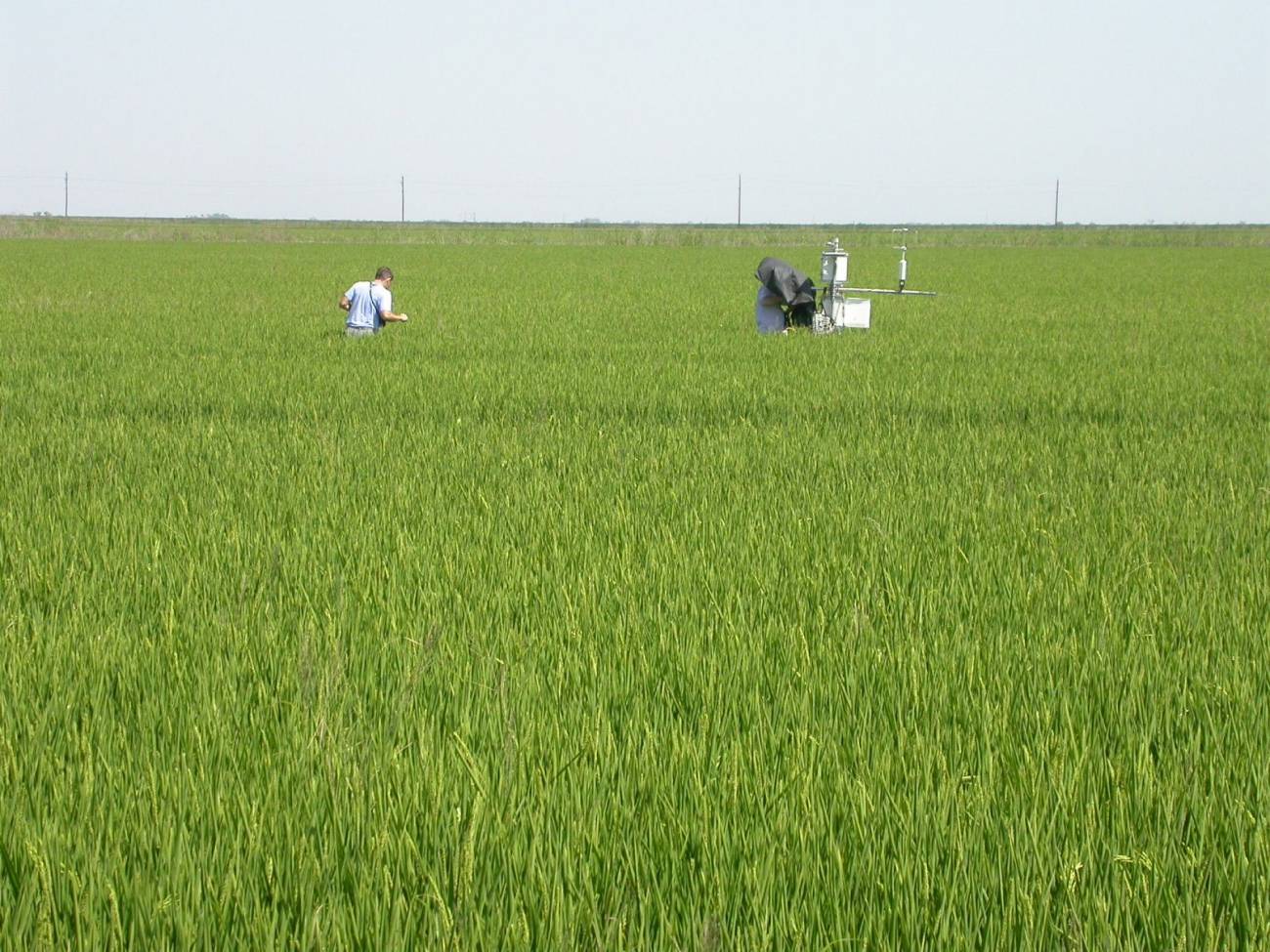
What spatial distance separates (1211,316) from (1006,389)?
10201mm

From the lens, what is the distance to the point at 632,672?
11.5 ft

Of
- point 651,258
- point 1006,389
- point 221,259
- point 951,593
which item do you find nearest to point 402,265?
point 221,259

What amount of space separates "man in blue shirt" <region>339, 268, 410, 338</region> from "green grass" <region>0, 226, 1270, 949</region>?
3818 mm

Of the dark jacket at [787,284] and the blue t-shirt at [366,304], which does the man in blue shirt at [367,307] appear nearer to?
the blue t-shirt at [366,304]

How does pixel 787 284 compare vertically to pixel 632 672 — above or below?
Result: above

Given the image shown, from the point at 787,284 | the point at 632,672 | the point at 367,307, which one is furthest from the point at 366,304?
the point at 632,672

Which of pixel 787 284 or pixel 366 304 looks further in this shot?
pixel 787 284

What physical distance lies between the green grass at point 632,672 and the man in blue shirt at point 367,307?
3.82m

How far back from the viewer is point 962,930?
7.16 ft

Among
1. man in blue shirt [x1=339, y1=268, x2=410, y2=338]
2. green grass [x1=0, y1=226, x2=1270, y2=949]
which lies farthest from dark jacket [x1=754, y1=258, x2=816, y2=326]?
green grass [x1=0, y1=226, x2=1270, y2=949]

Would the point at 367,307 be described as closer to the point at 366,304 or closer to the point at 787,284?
the point at 366,304

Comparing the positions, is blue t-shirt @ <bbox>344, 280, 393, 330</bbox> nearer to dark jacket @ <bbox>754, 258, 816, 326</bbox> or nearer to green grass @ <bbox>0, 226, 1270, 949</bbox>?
green grass @ <bbox>0, 226, 1270, 949</bbox>

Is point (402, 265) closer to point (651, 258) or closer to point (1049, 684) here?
point (651, 258)

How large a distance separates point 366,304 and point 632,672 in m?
10.6
